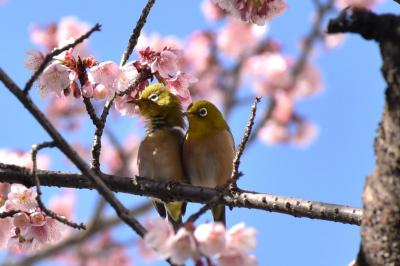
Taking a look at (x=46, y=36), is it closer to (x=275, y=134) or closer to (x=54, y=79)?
(x=275, y=134)

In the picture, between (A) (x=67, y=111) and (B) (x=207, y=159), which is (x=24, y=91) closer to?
(B) (x=207, y=159)

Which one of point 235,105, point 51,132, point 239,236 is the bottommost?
point 239,236

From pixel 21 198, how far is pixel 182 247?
44.6 inches

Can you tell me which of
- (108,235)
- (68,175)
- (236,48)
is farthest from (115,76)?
(236,48)

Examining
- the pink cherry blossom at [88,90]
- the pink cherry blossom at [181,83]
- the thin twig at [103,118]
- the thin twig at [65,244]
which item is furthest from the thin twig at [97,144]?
the thin twig at [65,244]

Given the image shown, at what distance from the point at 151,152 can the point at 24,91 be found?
169 cm

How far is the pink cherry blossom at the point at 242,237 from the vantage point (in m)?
2.01

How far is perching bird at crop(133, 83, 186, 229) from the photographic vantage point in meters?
3.86

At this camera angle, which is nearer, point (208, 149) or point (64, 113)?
point (208, 149)

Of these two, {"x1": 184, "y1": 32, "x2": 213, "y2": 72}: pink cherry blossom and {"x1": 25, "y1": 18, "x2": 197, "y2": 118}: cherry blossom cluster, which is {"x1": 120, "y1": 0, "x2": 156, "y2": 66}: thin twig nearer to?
{"x1": 25, "y1": 18, "x2": 197, "y2": 118}: cherry blossom cluster

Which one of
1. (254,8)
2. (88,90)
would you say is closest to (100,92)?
(88,90)

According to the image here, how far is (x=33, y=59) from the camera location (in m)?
2.91

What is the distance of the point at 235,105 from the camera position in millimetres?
8266

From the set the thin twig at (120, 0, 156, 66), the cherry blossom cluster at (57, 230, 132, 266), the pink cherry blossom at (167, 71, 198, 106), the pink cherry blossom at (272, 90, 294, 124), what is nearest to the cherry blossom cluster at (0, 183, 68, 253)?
the thin twig at (120, 0, 156, 66)
